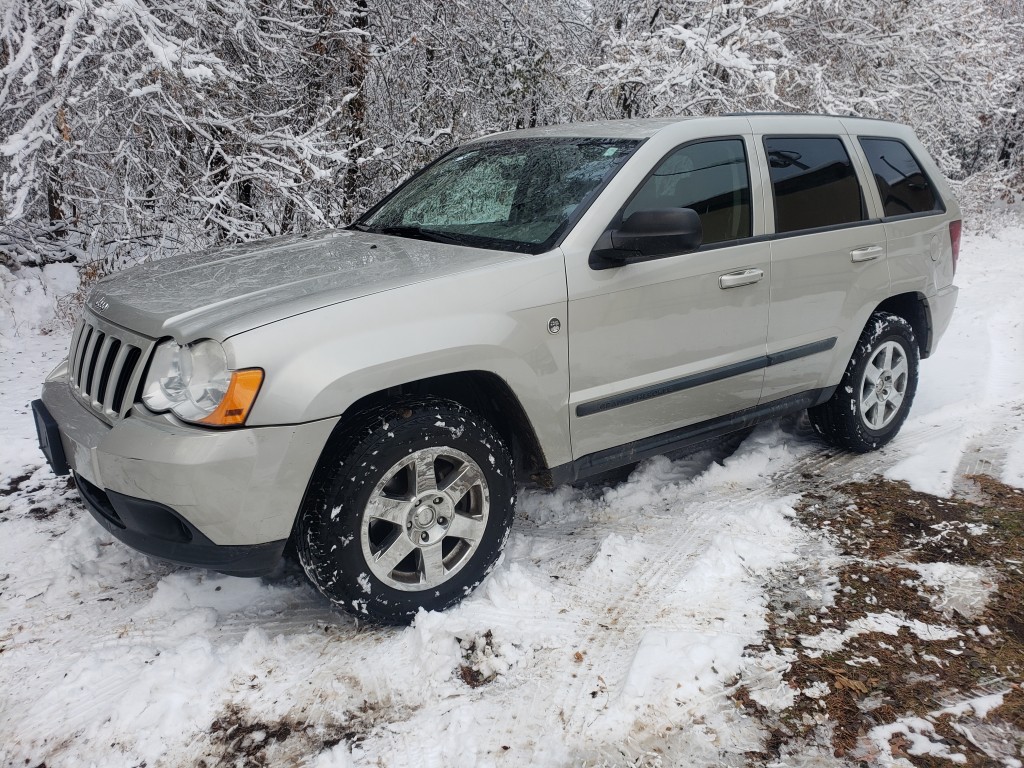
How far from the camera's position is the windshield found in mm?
3221

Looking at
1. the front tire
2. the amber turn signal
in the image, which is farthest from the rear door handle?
the amber turn signal

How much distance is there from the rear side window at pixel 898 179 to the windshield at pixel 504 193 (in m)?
1.74

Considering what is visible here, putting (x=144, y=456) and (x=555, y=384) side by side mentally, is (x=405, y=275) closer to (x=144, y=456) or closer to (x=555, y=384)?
(x=555, y=384)

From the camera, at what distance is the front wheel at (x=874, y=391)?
4.27 metres

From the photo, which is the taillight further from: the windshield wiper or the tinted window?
the windshield wiper

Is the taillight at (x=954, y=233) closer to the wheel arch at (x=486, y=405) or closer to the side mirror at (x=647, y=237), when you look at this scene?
the side mirror at (x=647, y=237)

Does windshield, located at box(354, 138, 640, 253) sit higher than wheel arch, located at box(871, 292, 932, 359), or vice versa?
windshield, located at box(354, 138, 640, 253)

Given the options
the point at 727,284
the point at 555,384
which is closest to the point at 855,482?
the point at 727,284

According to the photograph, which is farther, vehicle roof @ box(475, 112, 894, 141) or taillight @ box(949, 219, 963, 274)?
taillight @ box(949, 219, 963, 274)

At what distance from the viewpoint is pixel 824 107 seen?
360 inches

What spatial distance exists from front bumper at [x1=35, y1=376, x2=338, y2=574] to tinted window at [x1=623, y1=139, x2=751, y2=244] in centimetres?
172

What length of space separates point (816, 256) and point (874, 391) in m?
1.00

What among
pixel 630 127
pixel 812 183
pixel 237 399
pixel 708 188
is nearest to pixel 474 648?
pixel 237 399

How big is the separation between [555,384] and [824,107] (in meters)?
7.75
